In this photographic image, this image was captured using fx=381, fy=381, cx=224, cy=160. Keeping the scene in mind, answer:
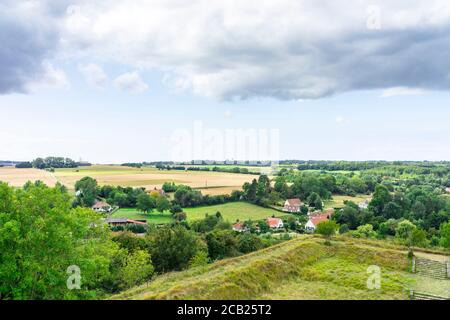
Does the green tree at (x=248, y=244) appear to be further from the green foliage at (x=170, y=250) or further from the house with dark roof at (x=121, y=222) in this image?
the house with dark roof at (x=121, y=222)

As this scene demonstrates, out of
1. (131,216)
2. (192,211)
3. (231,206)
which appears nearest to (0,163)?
(131,216)

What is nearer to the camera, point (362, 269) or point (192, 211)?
point (362, 269)

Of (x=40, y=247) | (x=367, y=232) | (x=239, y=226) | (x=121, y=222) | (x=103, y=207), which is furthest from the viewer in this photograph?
(x=103, y=207)

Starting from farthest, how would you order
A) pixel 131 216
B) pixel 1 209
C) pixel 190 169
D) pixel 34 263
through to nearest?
1. pixel 190 169
2. pixel 131 216
3. pixel 1 209
4. pixel 34 263

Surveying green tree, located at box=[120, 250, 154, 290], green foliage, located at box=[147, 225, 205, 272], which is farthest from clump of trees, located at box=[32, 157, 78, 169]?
green tree, located at box=[120, 250, 154, 290]

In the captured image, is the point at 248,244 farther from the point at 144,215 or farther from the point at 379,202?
the point at 379,202

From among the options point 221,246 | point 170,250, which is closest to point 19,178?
point 221,246

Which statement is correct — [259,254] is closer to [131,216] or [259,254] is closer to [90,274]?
[90,274]
